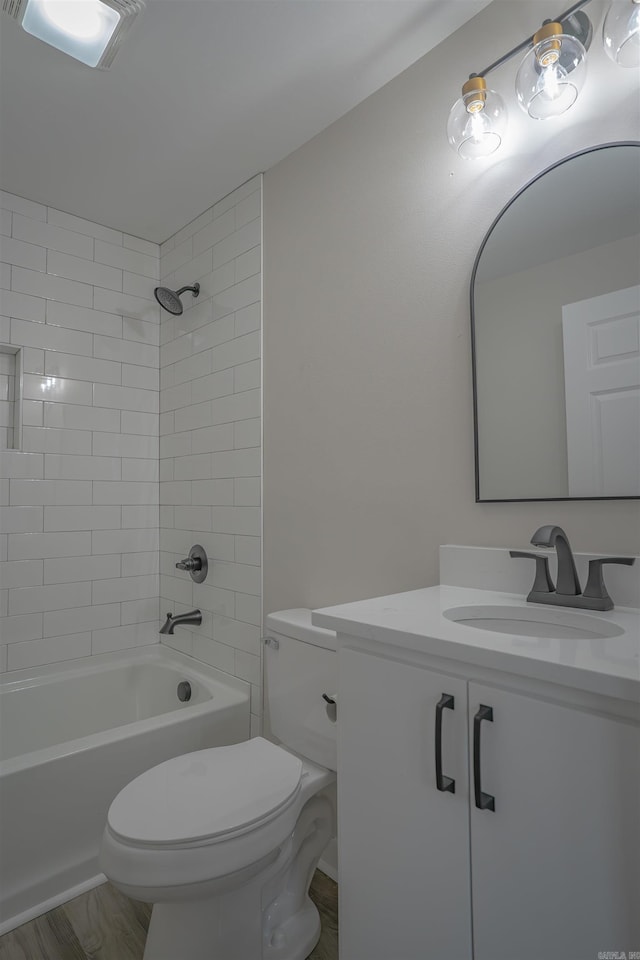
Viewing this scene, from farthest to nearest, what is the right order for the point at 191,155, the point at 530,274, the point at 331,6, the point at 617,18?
the point at 191,155 → the point at 331,6 → the point at 530,274 → the point at 617,18

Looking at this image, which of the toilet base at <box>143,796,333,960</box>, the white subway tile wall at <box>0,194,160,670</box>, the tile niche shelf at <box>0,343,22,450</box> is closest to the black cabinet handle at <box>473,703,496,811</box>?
the toilet base at <box>143,796,333,960</box>

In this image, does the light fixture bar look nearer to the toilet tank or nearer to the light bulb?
the light bulb

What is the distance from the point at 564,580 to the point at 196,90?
6.06ft

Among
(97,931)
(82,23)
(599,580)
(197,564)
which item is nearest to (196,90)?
(82,23)

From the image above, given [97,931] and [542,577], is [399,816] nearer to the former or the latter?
[542,577]

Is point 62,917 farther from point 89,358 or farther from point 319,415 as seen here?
point 89,358

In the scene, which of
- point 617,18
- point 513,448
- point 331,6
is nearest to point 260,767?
point 513,448

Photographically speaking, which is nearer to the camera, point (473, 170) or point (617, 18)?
point (617, 18)

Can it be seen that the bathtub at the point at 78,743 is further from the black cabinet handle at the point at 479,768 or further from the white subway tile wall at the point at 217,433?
the black cabinet handle at the point at 479,768

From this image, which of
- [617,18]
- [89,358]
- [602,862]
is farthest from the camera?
[89,358]

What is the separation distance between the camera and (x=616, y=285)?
1.21 metres

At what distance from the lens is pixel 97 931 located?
1539 millimetres

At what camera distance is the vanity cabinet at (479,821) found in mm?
721

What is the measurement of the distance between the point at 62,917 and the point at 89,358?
6.99ft
